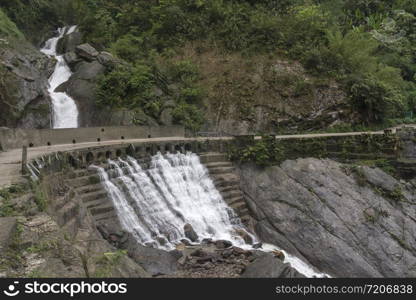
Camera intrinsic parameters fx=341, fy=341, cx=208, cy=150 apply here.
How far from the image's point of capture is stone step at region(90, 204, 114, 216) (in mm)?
10117

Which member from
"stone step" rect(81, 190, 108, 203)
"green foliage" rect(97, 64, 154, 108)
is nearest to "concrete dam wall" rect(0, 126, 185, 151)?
"green foliage" rect(97, 64, 154, 108)

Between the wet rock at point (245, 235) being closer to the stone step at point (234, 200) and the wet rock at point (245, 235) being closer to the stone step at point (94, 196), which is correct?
the stone step at point (234, 200)

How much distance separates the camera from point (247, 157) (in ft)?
52.4

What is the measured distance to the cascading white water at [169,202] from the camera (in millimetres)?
10961

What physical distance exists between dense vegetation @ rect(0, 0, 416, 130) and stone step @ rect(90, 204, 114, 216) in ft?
33.3

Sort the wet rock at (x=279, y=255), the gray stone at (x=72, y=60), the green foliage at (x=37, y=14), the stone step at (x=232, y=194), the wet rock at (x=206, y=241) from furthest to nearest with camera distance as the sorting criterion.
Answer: the green foliage at (x=37, y=14)
the gray stone at (x=72, y=60)
the stone step at (x=232, y=194)
the wet rock at (x=279, y=255)
the wet rock at (x=206, y=241)

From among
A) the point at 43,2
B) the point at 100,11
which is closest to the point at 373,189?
the point at 100,11

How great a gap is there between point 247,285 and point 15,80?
17.7 meters

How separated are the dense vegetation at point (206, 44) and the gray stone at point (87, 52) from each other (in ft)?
5.00

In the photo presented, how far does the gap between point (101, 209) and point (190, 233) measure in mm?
3043

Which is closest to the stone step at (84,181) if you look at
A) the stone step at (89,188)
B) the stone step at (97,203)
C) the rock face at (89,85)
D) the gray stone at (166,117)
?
the stone step at (89,188)

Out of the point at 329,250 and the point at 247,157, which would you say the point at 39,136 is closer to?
the point at 247,157

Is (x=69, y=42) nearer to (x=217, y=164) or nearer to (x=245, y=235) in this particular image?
(x=217, y=164)

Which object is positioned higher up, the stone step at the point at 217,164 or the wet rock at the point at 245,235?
the stone step at the point at 217,164
